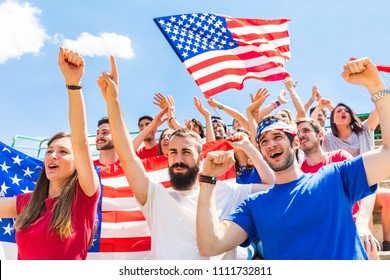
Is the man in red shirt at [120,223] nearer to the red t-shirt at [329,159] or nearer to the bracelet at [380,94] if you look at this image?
the red t-shirt at [329,159]

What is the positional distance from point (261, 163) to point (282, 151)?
79cm

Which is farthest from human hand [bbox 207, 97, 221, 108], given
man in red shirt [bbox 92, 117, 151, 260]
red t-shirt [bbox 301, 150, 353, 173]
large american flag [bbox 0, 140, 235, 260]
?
man in red shirt [bbox 92, 117, 151, 260]

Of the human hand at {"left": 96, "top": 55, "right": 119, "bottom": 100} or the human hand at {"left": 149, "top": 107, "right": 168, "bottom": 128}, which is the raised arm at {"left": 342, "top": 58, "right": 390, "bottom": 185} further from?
the human hand at {"left": 149, "top": 107, "right": 168, "bottom": 128}

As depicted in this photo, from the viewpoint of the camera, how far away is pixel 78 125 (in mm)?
3127

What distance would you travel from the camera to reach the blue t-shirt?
269 cm

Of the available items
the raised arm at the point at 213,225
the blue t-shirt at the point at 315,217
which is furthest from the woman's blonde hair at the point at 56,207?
the blue t-shirt at the point at 315,217

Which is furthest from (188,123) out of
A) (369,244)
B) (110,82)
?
(369,244)

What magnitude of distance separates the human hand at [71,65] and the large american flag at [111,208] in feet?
5.00

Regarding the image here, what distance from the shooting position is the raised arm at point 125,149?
3350mm

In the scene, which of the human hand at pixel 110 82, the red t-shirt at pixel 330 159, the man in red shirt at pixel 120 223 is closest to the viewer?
the human hand at pixel 110 82

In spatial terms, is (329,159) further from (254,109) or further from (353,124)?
(353,124)

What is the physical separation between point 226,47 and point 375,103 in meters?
4.91

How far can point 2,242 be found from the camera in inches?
173
